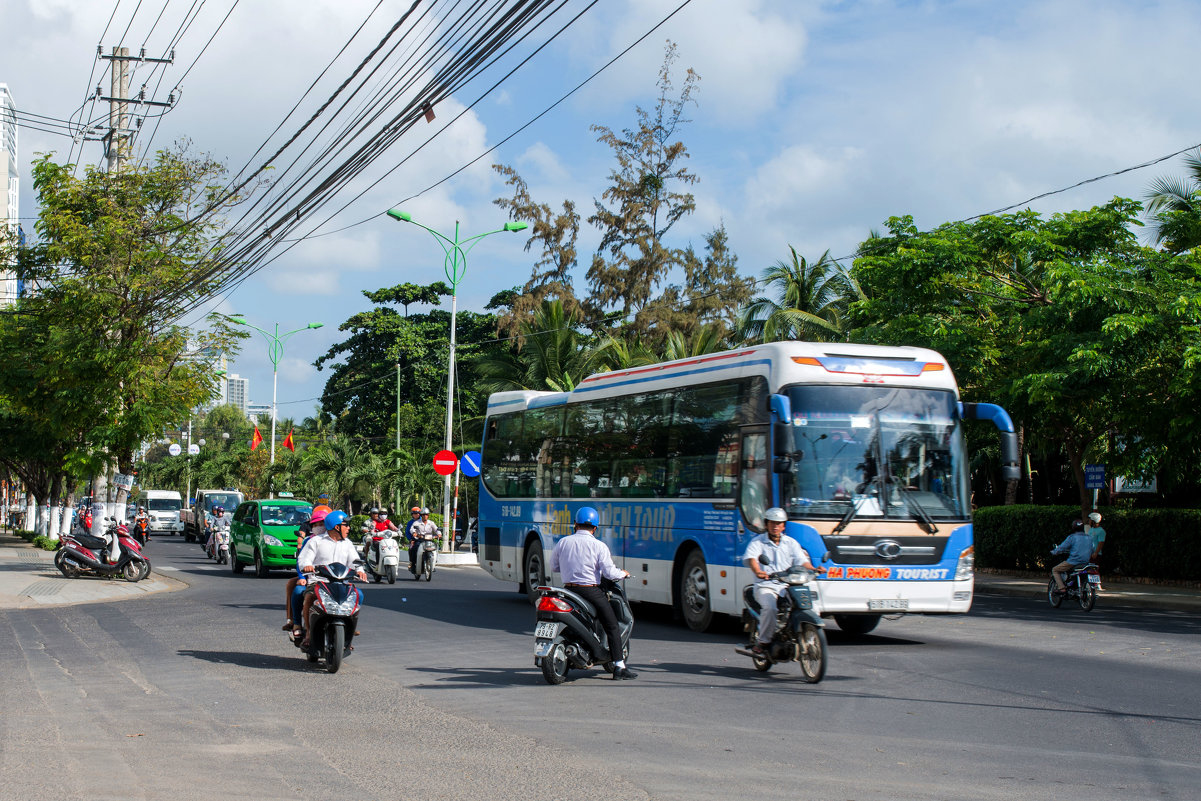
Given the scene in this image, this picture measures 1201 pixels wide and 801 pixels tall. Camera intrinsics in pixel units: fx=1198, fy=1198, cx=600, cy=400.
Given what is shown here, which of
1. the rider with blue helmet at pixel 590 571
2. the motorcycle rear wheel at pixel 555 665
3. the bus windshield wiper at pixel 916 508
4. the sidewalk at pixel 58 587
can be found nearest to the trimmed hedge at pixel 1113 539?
the bus windshield wiper at pixel 916 508

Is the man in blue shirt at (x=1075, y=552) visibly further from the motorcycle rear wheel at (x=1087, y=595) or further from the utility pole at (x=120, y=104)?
the utility pole at (x=120, y=104)

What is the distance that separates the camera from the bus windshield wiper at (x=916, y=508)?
1353 centimetres

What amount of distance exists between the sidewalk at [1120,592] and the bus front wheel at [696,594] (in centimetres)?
1061

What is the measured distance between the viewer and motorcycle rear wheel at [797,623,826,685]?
34.8 ft

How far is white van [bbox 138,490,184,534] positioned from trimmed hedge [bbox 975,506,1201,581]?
4071cm

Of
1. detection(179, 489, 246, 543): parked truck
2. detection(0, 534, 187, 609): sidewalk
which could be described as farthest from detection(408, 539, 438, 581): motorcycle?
detection(179, 489, 246, 543): parked truck

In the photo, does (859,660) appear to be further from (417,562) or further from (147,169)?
(147,169)

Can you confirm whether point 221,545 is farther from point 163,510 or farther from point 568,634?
point 163,510

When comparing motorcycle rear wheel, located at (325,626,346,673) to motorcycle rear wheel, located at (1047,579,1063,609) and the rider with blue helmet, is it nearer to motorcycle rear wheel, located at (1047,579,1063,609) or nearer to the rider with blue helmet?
the rider with blue helmet

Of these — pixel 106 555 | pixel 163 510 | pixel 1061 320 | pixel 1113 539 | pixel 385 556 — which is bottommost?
pixel 106 555

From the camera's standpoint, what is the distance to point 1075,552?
20328mm

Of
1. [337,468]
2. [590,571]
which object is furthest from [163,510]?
[590,571]

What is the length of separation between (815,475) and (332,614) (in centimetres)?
546

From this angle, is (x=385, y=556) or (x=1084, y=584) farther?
(x=385, y=556)
